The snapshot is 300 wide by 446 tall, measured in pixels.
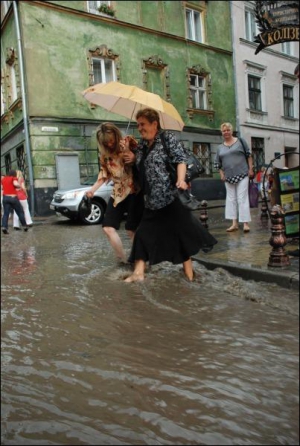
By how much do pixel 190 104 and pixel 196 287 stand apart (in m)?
1.22

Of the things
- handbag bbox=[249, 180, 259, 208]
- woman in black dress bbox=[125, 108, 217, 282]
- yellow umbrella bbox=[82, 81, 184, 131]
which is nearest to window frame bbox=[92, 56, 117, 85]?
yellow umbrella bbox=[82, 81, 184, 131]

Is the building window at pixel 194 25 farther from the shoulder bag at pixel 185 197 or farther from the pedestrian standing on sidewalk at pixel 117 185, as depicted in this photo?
the pedestrian standing on sidewalk at pixel 117 185

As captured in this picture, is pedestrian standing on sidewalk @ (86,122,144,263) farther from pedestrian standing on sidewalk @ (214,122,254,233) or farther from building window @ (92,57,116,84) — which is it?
pedestrian standing on sidewalk @ (214,122,254,233)

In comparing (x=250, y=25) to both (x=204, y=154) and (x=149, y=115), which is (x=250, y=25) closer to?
(x=149, y=115)

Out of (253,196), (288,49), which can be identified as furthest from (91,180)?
(253,196)

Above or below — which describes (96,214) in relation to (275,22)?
below

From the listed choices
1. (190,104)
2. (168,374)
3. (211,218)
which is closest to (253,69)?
(190,104)

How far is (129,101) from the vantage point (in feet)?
8.95

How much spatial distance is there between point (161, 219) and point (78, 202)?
2.30 feet

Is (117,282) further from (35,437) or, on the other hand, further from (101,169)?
(35,437)

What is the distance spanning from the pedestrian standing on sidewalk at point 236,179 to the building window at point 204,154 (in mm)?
1624

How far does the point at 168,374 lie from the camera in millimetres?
1633

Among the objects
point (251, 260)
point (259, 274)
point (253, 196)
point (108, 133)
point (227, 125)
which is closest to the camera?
point (259, 274)

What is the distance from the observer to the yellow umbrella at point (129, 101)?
2.40 metres
